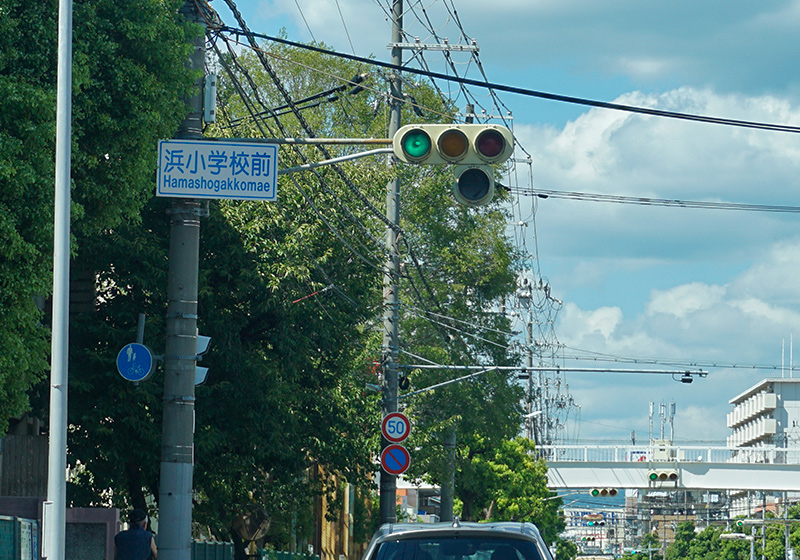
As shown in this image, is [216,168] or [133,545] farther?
[133,545]

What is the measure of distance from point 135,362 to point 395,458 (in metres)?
13.2

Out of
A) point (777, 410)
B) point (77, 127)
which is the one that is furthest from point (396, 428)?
point (777, 410)

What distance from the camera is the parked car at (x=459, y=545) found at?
9773 millimetres

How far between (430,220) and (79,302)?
81.2 feet

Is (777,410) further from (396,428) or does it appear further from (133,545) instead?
(133,545)

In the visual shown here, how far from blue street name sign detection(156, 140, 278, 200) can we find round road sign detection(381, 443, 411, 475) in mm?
14566

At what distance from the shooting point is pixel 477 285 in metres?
47.3

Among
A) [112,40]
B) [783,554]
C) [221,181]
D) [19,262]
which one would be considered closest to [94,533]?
[19,262]

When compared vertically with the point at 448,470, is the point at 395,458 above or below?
above

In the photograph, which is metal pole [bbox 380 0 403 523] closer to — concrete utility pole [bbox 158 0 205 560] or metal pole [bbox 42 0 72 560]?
concrete utility pole [bbox 158 0 205 560]

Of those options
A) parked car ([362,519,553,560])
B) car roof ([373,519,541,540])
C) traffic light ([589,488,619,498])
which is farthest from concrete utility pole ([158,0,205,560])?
traffic light ([589,488,619,498])

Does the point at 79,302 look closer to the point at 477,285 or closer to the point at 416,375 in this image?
the point at 416,375

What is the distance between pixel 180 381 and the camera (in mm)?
14961

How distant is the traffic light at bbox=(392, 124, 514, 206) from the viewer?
1238cm
